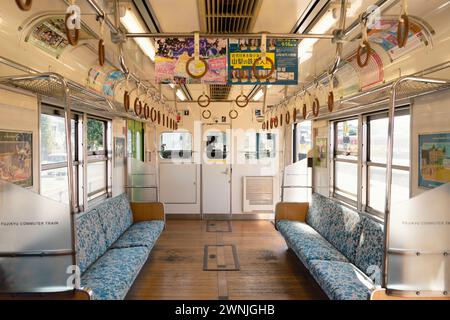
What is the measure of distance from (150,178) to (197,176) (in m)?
1.92

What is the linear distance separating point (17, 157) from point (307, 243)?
10.9ft

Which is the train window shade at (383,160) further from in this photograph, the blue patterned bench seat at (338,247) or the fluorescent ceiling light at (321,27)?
the fluorescent ceiling light at (321,27)

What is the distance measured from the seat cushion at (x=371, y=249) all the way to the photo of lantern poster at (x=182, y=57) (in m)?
2.15

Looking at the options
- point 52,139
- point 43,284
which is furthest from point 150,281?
point 43,284

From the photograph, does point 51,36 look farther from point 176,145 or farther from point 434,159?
point 176,145

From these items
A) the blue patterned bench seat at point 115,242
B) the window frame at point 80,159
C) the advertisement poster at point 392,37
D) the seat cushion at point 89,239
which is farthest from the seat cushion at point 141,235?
the advertisement poster at point 392,37

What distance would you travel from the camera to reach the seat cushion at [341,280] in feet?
8.98

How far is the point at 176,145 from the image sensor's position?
7.69m

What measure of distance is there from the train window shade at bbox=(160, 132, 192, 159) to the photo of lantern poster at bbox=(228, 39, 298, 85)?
15.4ft

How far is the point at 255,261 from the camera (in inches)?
187

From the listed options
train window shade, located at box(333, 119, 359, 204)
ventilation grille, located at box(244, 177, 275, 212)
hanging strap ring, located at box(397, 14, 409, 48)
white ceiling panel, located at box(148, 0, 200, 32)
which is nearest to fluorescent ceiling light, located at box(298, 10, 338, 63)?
white ceiling panel, located at box(148, 0, 200, 32)

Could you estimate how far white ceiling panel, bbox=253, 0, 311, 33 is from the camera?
2.64 m
